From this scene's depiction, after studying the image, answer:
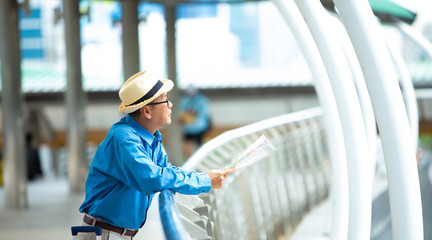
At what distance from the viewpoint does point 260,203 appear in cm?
642

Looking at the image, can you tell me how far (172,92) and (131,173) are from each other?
31.7 feet

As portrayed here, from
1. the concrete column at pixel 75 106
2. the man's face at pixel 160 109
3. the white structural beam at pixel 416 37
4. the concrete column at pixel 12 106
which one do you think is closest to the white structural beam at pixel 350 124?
the man's face at pixel 160 109

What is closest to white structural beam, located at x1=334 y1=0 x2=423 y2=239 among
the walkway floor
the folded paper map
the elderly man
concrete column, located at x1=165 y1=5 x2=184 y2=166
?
the folded paper map

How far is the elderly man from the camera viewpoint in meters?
2.39

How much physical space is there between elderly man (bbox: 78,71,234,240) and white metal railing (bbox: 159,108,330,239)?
0.49 feet

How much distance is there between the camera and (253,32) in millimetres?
19500

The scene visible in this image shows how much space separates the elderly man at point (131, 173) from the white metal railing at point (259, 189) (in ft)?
0.49

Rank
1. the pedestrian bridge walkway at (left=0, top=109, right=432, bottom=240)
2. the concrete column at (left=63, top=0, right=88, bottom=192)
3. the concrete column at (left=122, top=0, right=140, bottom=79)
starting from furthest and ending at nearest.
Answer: the concrete column at (left=122, top=0, right=140, bottom=79) < the concrete column at (left=63, top=0, right=88, bottom=192) < the pedestrian bridge walkway at (left=0, top=109, right=432, bottom=240)

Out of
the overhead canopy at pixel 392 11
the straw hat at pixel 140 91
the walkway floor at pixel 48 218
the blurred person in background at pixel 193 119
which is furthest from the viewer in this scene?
the blurred person in background at pixel 193 119

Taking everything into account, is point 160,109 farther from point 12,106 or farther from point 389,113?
point 12,106

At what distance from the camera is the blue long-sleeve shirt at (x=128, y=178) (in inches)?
92.2

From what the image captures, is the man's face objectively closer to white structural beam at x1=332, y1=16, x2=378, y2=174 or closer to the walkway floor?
white structural beam at x1=332, y1=16, x2=378, y2=174

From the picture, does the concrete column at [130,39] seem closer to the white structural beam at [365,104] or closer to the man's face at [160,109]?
the white structural beam at [365,104]

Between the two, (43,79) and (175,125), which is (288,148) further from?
(43,79)
